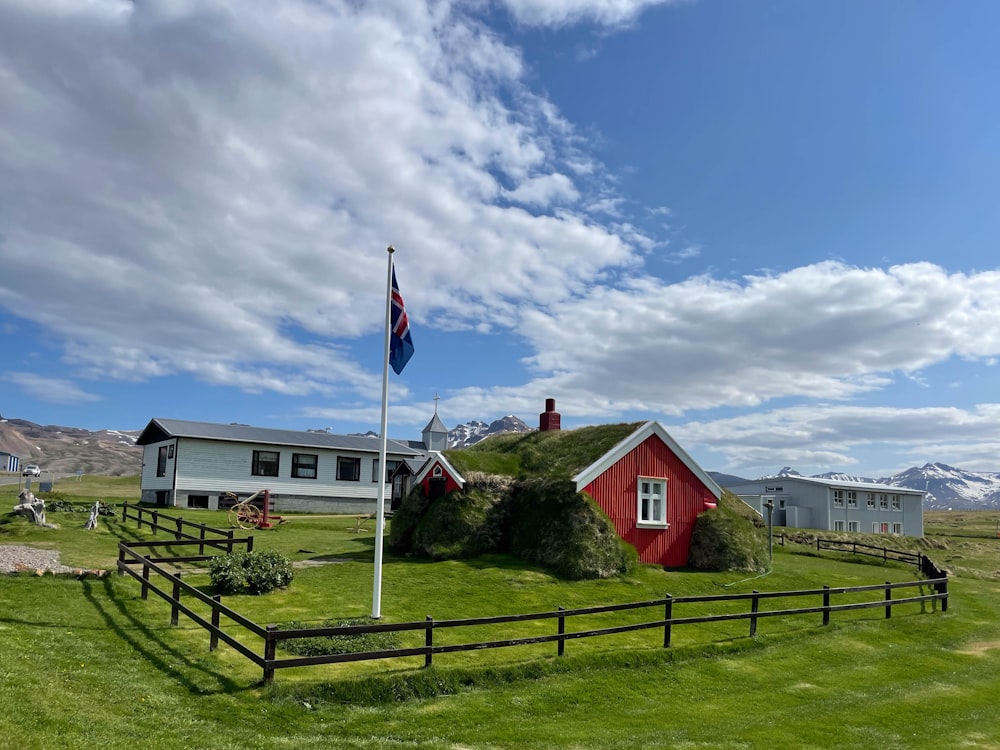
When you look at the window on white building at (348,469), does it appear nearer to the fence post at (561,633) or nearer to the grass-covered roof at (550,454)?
the grass-covered roof at (550,454)

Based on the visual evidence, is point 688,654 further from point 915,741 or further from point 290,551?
point 290,551

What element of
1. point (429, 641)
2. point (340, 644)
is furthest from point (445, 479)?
point (429, 641)

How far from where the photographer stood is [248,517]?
1428 inches

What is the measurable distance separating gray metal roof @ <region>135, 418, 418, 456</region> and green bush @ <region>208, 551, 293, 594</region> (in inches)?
1054

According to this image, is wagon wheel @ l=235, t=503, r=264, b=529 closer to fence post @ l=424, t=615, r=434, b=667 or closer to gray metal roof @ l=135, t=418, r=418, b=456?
gray metal roof @ l=135, t=418, r=418, b=456

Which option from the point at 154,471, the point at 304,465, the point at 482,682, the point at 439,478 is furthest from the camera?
the point at 304,465

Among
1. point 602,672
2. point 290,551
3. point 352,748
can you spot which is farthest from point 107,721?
point 290,551

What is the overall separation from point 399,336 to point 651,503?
14247 mm

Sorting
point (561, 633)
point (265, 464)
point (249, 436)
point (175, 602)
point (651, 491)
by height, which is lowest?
point (561, 633)

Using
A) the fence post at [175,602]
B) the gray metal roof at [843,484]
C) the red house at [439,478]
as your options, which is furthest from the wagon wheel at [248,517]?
the gray metal roof at [843,484]

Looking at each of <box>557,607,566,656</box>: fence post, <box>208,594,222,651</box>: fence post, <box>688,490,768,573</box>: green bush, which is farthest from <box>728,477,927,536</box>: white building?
<box>208,594,222,651</box>: fence post

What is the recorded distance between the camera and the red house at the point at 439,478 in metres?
27.3

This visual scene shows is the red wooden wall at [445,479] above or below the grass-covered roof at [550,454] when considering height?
below

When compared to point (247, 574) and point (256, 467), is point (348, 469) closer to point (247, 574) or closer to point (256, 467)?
point (256, 467)
